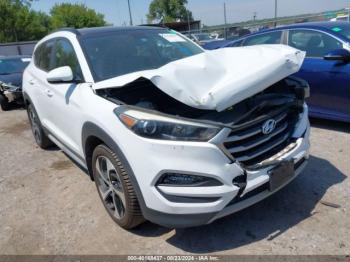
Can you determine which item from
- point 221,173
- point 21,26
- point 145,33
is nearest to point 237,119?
point 221,173

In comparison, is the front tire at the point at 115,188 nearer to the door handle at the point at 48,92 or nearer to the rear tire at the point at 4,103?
the door handle at the point at 48,92

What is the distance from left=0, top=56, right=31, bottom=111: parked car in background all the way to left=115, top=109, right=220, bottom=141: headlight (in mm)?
7529

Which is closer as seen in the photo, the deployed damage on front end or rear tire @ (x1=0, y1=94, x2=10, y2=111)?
the deployed damage on front end

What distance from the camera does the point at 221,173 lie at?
8.50 ft

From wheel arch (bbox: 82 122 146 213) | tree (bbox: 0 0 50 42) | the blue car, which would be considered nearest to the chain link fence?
the blue car

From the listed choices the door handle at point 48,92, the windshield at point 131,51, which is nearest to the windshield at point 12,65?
the door handle at point 48,92

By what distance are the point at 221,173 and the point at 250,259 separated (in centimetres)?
73

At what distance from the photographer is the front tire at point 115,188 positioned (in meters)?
2.96

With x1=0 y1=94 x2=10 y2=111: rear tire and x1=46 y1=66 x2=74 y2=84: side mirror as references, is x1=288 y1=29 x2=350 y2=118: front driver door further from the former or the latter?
x1=0 y1=94 x2=10 y2=111: rear tire

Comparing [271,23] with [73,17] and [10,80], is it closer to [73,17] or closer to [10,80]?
[10,80]

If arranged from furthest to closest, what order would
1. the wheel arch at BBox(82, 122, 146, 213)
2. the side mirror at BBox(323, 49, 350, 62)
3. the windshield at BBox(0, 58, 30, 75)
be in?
the windshield at BBox(0, 58, 30, 75), the side mirror at BBox(323, 49, 350, 62), the wheel arch at BBox(82, 122, 146, 213)

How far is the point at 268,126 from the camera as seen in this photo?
2.94 metres

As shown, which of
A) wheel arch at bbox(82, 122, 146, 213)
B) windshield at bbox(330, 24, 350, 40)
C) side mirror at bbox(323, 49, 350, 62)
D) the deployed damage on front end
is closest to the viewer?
the deployed damage on front end

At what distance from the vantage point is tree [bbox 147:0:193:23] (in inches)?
3130
